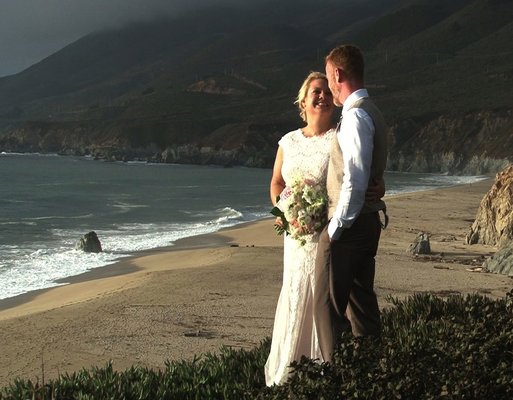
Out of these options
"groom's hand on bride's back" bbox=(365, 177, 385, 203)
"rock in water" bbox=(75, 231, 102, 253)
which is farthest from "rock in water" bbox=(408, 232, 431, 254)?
"groom's hand on bride's back" bbox=(365, 177, 385, 203)

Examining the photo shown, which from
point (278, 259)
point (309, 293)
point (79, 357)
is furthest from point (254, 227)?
point (309, 293)

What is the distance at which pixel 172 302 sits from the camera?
36.1ft

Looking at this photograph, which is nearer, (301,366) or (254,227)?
(301,366)

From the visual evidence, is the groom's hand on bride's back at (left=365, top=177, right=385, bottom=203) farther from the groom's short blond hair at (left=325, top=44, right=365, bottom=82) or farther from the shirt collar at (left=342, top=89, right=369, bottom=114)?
the groom's short blond hair at (left=325, top=44, right=365, bottom=82)

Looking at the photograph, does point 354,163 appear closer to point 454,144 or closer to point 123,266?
point 123,266

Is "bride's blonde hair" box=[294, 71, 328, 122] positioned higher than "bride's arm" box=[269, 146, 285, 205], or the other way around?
"bride's blonde hair" box=[294, 71, 328, 122]

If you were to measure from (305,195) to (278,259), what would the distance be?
1023 cm

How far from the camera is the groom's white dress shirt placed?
4449 mm

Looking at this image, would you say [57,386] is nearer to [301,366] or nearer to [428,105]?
[301,366]

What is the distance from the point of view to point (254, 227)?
25125mm

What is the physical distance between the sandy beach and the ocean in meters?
1.37

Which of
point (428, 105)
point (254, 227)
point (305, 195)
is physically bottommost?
point (254, 227)

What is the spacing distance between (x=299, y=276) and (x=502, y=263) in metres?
8.30

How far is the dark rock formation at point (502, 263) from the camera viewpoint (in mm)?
12398
